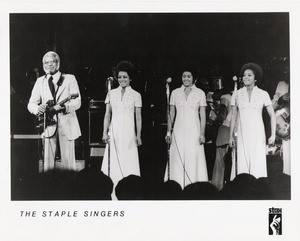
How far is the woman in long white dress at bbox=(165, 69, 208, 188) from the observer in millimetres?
2676

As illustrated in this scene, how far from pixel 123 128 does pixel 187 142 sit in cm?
36

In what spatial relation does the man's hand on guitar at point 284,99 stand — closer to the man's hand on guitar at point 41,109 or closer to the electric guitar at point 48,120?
the electric guitar at point 48,120

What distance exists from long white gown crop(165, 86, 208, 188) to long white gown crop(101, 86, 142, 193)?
0.66ft

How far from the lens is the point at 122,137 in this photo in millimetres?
2684

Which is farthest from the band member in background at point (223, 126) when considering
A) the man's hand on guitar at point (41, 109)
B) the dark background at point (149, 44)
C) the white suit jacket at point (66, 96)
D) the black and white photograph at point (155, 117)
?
the man's hand on guitar at point (41, 109)

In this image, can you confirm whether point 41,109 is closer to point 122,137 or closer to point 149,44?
point 122,137

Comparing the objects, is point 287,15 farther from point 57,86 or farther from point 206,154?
point 57,86

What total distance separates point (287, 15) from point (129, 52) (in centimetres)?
88

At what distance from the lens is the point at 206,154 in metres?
2.70

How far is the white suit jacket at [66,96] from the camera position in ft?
8.80

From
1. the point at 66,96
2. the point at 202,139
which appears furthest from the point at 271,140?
the point at 66,96

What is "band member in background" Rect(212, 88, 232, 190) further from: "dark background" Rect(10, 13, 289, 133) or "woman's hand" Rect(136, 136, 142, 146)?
"woman's hand" Rect(136, 136, 142, 146)
